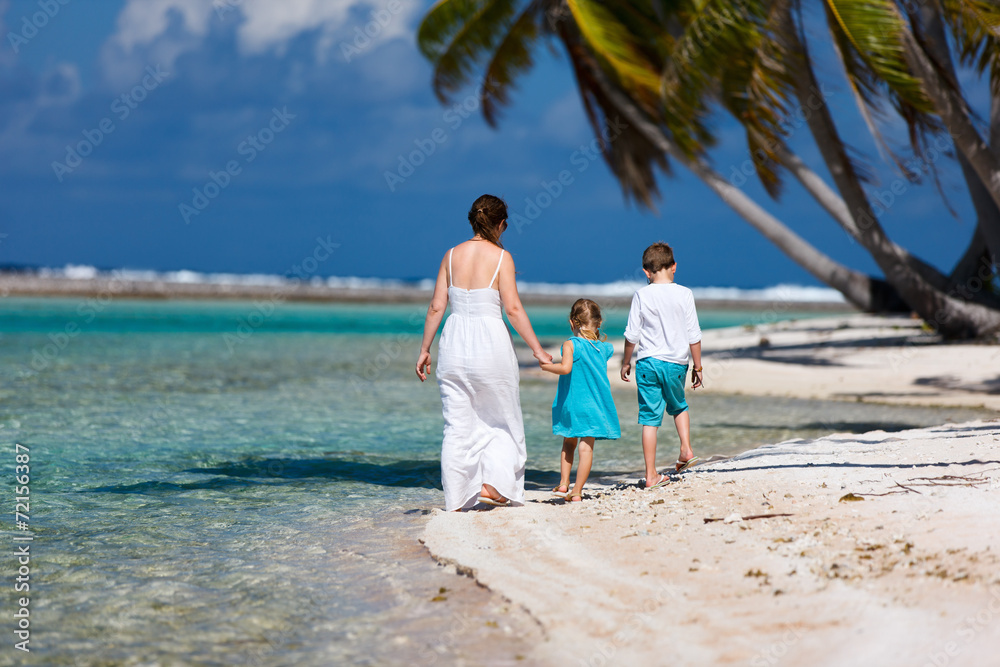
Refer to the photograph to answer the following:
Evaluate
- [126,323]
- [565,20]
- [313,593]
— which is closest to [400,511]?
[313,593]

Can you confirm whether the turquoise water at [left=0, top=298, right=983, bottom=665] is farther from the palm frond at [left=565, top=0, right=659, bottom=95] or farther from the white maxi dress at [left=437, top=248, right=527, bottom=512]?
the palm frond at [left=565, top=0, right=659, bottom=95]

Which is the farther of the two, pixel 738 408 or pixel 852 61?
pixel 852 61

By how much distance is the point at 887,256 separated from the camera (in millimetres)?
15234

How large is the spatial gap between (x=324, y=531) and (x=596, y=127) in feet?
50.6

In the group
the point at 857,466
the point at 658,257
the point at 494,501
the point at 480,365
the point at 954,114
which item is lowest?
the point at 494,501

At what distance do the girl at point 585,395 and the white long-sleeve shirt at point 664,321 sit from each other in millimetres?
363

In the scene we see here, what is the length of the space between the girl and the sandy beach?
39cm

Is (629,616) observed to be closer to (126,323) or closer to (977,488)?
(977,488)

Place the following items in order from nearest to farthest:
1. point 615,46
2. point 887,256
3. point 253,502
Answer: point 253,502 → point 887,256 → point 615,46

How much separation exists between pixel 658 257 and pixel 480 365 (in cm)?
146

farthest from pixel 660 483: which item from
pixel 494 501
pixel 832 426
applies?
pixel 832 426

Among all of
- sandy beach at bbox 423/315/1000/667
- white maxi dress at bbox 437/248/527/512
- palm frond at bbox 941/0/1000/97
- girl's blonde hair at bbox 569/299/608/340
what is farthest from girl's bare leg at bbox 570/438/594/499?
palm frond at bbox 941/0/1000/97

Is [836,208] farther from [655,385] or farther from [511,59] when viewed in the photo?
[655,385]

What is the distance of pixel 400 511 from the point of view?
5.46m
